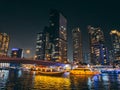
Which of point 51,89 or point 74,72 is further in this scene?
point 74,72

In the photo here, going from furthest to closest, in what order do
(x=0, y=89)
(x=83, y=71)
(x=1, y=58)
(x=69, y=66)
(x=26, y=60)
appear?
1. (x=69, y=66)
2. (x=83, y=71)
3. (x=26, y=60)
4. (x=1, y=58)
5. (x=0, y=89)

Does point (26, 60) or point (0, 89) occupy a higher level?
point (26, 60)

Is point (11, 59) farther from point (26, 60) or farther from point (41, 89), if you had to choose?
Result: point (41, 89)

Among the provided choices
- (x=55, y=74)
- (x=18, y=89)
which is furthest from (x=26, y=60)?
(x=18, y=89)

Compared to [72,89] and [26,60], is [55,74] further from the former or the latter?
[72,89]

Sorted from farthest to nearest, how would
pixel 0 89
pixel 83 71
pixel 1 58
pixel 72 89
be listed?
pixel 83 71 < pixel 1 58 < pixel 72 89 < pixel 0 89

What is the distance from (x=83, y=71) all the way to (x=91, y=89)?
7992 centimetres

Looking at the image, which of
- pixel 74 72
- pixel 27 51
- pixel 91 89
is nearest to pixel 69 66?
pixel 74 72

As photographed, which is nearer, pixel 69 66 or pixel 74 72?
pixel 74 72

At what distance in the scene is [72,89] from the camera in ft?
111

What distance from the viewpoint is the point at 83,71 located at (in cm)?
11288

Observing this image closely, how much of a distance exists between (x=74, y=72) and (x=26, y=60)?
112 feet

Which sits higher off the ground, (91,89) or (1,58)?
(1,58)

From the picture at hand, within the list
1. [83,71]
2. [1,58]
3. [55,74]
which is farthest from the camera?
[83,71]
